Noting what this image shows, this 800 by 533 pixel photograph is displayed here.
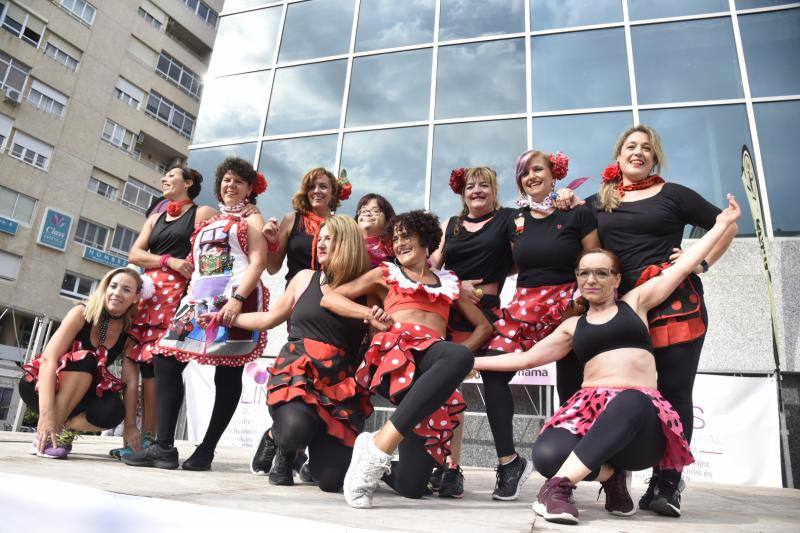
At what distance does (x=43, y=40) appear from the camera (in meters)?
21.5

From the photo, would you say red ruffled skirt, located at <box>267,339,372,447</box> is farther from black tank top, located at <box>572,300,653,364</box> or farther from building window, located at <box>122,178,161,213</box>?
building window, located at <box>122,178,161,213</box>

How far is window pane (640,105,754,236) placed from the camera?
789cm

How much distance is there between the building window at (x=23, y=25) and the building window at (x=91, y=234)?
704cm

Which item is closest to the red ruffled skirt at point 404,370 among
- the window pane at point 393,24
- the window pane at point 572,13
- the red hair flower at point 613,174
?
the red hair flower at point 613,174

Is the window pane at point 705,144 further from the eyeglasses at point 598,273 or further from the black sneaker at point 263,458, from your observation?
the black sneaker at point 263,458

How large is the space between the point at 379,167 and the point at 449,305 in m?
7.02

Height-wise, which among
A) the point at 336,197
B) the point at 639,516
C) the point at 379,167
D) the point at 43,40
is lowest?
the point at 639,516

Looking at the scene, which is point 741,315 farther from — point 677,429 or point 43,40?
point 43,40

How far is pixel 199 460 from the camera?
9.24 feet

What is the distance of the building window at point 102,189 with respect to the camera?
23.3 m

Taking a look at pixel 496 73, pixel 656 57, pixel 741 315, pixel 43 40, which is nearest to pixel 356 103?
pixel 496 73

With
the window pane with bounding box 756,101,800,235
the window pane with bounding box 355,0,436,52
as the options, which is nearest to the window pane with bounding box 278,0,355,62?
the window pane with bounding box 355,0,436,52

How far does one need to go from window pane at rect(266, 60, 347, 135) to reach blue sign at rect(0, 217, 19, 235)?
590 inches

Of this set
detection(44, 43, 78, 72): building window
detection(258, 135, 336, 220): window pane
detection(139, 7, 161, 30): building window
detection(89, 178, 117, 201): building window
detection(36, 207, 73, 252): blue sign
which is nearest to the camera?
detection(258, 135, 336, 220): window pane
